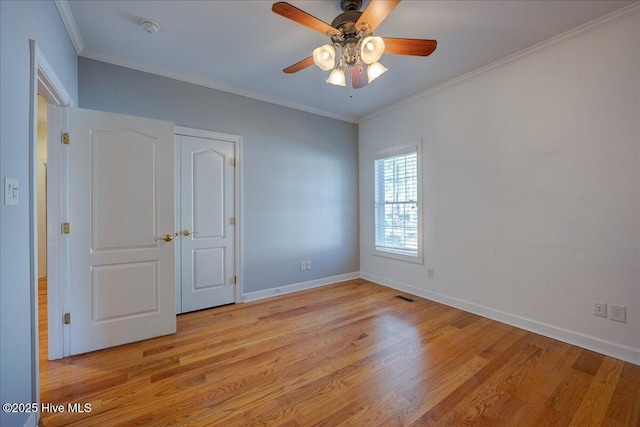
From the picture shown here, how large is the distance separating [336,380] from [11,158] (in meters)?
2.26

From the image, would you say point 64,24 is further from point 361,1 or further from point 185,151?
point 361,1

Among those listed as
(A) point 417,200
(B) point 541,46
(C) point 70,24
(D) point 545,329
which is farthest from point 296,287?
(B) point 541,46

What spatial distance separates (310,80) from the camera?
326 centimetres

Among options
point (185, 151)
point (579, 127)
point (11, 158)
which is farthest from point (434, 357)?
point (185, 151)

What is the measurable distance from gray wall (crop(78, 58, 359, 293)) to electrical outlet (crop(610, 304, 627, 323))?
305 centimetres

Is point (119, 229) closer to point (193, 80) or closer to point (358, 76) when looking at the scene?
point (193, 80)

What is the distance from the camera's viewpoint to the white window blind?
385 cm

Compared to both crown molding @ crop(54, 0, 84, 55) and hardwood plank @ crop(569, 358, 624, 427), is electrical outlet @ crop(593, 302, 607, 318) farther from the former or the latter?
crown molding @ crop(54, 0, 84, 55)

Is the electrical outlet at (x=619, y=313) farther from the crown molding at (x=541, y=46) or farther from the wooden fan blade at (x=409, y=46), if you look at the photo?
the wooden fan blade at (x=409, y=46)

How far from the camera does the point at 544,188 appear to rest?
261 cm

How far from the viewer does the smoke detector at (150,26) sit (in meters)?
2.27

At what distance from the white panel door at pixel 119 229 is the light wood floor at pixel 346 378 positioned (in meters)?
0.24

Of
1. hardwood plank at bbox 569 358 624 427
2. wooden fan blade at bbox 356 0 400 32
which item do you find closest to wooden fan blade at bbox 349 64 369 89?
wooden fan blade at bbox 356 0 400 32

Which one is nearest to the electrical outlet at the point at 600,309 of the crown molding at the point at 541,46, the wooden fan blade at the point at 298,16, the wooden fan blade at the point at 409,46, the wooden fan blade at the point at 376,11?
the crown molding at the point at 541,46
